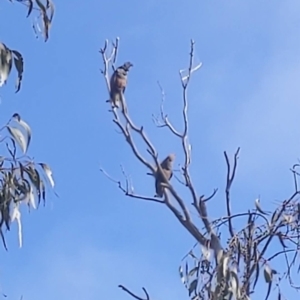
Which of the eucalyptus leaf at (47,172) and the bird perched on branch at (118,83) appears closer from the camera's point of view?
the eucalyptus leaf at (47,172)

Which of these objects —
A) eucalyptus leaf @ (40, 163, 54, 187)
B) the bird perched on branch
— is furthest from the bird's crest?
eucalyptus leaf @ (40, 163, 54, 187)

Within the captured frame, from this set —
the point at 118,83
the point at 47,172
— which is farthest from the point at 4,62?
the point at 118,83

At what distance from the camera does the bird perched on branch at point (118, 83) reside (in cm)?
552

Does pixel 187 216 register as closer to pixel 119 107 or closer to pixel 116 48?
pixel 119 107

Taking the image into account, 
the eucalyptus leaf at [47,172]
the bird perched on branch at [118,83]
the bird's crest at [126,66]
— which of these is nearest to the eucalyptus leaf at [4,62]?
the eucalyptus leaf at [47,172]

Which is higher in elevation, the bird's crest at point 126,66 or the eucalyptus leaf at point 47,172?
the bird's crest at point 126,66

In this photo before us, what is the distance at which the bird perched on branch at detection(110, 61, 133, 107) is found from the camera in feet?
18.1

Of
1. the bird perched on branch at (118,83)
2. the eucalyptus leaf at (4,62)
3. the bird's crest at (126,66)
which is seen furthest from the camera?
the bird's crest at (126,66)

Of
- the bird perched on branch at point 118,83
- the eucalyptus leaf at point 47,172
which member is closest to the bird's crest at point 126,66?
the bird perched on branch at point 118,83

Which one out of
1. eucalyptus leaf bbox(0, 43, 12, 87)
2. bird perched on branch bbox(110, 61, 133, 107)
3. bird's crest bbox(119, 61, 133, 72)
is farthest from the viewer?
bird's crest bbox(119, 61, 133, 72)

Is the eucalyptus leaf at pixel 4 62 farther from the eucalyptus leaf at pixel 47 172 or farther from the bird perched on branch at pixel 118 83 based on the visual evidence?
the bird perched on branch at pixel 118 83

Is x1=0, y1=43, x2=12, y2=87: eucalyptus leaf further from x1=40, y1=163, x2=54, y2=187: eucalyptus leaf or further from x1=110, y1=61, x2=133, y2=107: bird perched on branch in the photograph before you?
x1=110, y1=61, x2=133, y2=107: bird perched on branch

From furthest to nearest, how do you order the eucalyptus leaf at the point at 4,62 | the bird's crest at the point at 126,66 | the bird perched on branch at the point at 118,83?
1. the bird's crest at the point at 126,66
2. the bird perched on branch at the point at 118,83
3. the eucalyptus leaf at the point at 4,62

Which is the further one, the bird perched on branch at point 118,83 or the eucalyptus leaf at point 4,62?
the bird perched on branch at point 118,83
